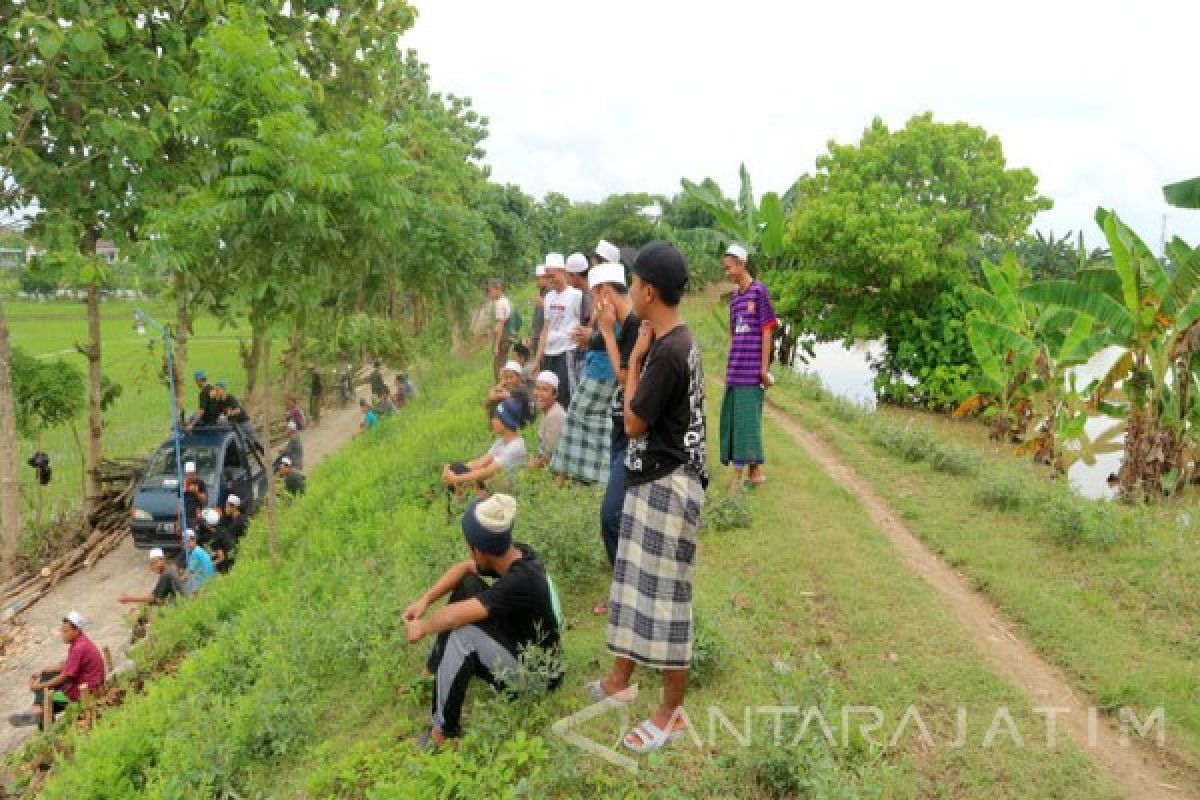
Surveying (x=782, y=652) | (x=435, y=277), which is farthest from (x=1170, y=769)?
(x=435, y=277)

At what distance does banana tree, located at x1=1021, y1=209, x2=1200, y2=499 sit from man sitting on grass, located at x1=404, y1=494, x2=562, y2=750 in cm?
835

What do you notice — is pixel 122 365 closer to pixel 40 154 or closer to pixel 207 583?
pixel 40 154

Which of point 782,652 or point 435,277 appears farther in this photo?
point 435,277

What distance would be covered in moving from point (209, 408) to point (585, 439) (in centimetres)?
748

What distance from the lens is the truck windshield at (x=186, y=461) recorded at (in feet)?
35.5

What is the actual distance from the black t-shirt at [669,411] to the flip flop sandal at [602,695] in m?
1.08

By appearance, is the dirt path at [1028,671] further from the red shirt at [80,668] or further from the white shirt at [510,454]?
the red shirt at [80,668]

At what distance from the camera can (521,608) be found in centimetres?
384

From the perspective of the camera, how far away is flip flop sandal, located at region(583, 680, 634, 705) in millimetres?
3836

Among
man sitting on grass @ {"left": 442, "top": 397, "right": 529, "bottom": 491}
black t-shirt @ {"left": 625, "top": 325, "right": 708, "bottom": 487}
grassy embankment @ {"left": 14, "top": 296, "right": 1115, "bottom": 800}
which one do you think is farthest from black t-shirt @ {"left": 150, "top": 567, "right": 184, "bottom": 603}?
A: black t-shirt @ {"left": 625, "top": 325, "right": 708, "bottom": 487}

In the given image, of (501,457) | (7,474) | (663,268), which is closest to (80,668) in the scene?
(501,457)

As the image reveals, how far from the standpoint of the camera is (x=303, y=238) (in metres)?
6.70

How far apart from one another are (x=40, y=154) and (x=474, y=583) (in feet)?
30.8

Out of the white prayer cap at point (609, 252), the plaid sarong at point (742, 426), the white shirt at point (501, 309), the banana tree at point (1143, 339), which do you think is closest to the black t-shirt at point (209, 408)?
the white shirt at point (501, 309)
